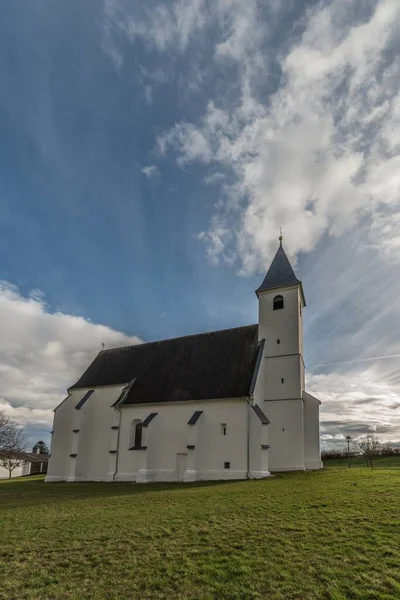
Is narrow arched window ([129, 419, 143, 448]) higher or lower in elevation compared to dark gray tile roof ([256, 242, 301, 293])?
lower

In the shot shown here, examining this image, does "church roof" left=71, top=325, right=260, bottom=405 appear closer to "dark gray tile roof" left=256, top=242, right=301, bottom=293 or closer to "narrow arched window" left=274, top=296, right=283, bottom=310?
"narrow arched window" left=274, top=296, right=283, bottom=310

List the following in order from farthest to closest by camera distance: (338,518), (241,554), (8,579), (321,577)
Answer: (338,518), (241,554), (8,579), (321,577)

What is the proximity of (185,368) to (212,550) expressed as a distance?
70.2ft

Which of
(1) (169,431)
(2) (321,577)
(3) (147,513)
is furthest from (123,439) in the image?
(2) (321,577)

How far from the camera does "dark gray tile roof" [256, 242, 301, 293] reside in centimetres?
3003

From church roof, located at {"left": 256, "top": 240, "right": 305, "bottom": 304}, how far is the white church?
3.2 inches

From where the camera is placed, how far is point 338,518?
32.9 feet

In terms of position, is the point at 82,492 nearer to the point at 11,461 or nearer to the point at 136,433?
the point at 136,433

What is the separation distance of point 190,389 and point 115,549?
18.9 meters

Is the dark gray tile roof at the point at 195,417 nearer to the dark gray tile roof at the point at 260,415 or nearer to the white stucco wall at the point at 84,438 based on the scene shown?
the dark gray tile roof at the point at 260,415

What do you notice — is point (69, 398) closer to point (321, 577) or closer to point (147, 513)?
point (147, 513)

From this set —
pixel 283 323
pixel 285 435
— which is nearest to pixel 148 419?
pixel 285 435

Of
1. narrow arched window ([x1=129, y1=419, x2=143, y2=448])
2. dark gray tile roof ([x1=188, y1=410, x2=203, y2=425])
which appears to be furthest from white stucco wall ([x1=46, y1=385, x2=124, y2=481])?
dark gray tile roof ([x1=188, y1=410, x2=203, y2=425])

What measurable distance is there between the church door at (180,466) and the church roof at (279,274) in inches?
523
